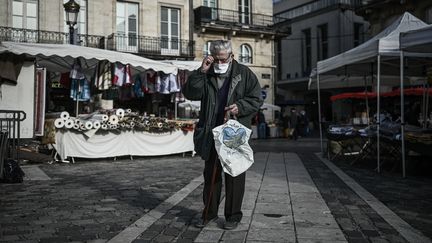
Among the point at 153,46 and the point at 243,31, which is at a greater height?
the point at 243,31

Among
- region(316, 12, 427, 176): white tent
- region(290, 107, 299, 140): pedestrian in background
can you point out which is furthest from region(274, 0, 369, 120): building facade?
region(316, 12, 427, 176): white tent

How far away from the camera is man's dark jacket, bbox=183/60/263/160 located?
455 centimetres

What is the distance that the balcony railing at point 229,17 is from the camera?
2897 cm

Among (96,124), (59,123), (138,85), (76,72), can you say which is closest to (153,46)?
(138,85)

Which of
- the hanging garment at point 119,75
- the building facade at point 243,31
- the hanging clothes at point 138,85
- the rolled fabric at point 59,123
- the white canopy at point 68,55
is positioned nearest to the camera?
the white canopy at point 68,55

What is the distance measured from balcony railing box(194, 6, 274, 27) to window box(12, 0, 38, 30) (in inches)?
397

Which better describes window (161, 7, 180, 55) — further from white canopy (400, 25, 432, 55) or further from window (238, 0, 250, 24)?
white canopy (400, 25, 432, 55)

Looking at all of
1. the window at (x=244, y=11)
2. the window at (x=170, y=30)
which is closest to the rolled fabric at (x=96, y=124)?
the window at (x=170, y=30)

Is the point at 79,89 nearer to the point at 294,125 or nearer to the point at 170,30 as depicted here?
the point at 170,30

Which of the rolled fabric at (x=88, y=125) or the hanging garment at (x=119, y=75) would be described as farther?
the hanging garment at (x=119, y=75)

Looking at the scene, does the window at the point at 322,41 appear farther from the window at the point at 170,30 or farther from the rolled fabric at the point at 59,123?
the rolled fabric at the point at 59,123

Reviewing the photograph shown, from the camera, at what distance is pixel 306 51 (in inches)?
1773

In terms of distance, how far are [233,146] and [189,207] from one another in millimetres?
1662

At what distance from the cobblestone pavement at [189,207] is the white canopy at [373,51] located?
257cm
